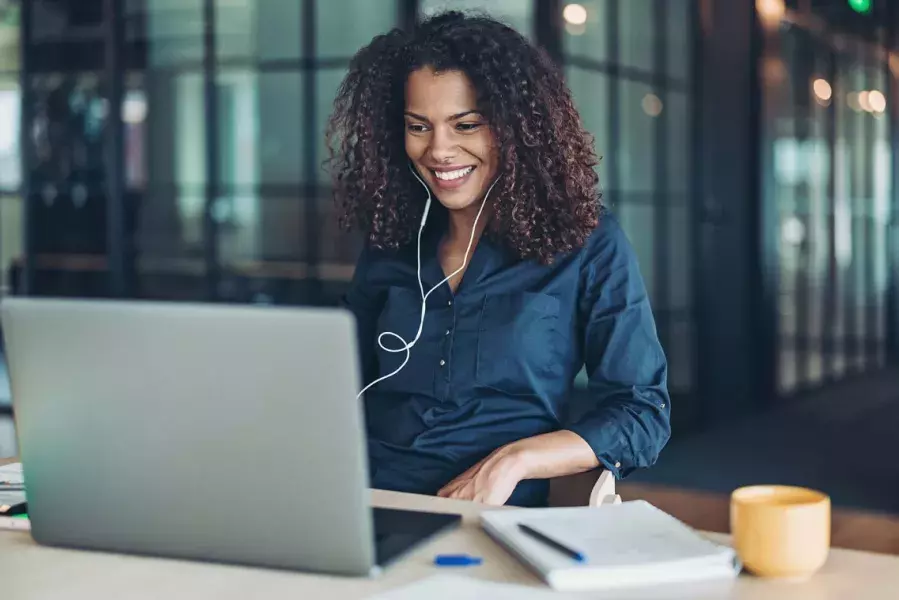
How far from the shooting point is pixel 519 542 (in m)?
1.16

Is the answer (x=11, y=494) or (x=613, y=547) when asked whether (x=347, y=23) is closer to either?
(x=11, y=494)

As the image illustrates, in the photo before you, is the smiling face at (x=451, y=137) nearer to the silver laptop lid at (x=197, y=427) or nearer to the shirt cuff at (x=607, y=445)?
the shirt cuff at (x=607, y=445)

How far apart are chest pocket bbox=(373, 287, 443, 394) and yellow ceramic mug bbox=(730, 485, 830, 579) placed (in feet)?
2.74

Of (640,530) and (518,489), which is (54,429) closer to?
(640,530)

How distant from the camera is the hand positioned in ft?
5.33

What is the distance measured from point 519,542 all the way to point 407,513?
0.75 ft

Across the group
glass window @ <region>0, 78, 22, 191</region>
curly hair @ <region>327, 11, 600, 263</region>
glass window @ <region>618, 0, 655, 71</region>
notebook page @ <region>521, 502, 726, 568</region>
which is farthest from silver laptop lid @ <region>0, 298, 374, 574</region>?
glass window @ <region>0, 78, 22, 191</region>

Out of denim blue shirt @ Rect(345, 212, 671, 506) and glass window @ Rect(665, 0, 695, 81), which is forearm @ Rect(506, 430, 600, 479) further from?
glass window @ Rect(665, 0, 695, 81)

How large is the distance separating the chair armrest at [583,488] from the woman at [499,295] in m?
0.02

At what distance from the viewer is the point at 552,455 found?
1.70 metres

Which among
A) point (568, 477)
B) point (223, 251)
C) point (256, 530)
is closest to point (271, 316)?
point (256, 530)

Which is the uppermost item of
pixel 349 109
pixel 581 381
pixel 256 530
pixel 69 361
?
pixel 349 109

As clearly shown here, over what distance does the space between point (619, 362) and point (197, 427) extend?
88 cm

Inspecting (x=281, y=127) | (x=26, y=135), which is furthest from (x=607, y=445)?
(x=26, y=135)
